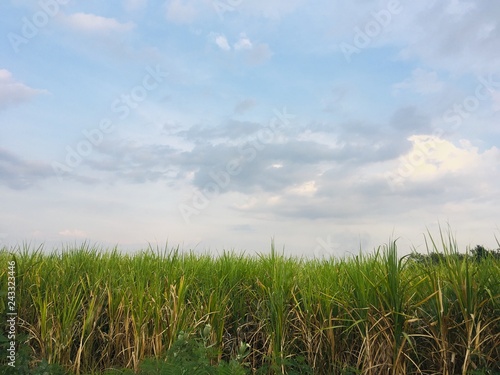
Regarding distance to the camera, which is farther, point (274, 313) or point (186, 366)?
point (274, 313)

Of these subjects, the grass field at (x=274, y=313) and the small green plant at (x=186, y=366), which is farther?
the grass field at (x=274, y=313)

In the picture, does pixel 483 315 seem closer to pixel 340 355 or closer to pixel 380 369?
pixel 380 369

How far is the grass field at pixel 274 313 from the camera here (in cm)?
416

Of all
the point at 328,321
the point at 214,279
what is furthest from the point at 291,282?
the point at 214,279

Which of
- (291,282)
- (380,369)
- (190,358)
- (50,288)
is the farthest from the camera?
(50,288)

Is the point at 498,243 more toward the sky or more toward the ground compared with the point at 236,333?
more toward the sky

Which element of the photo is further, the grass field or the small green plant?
the grass field

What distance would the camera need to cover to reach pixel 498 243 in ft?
15.9

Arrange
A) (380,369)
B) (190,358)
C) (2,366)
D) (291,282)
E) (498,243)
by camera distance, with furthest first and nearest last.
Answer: (291,282), (498,243), (2,366), (380,369), (190,358)

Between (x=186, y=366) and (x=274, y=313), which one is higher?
(x=274, y=313)

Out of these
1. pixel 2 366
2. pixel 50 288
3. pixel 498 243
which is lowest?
pixel 2 366

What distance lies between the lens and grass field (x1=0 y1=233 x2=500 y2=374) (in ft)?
13.7

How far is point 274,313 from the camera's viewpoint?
4816 mm

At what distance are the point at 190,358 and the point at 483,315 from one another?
2.66m
